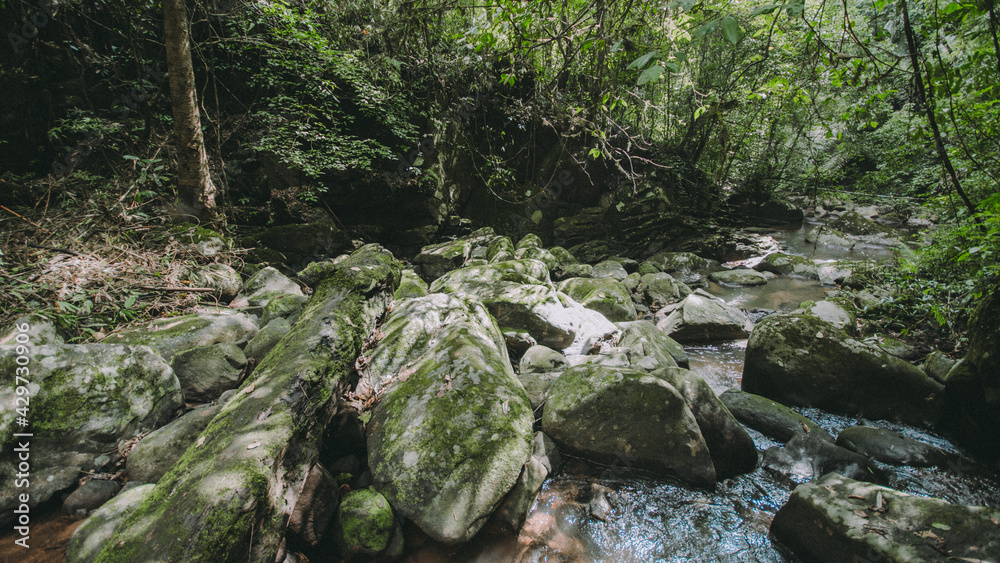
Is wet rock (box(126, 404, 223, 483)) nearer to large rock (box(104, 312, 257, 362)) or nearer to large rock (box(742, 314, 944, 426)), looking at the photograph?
large rock (box(104, 312, 257, 362))

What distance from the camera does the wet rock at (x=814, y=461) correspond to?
292 centimetres

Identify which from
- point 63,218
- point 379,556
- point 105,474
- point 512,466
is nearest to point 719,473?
point 512,466

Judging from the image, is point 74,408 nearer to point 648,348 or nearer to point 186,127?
point 186,127

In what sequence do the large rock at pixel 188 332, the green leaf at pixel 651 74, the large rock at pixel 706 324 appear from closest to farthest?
the green leaf at pixel 651 74, the large rock at pixel 188 332, the large rock at pixel 706 324

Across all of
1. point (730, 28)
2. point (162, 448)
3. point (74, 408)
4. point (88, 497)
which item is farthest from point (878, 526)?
point (74, 408)

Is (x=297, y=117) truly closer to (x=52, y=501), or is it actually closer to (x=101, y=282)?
(x=101, y=282)

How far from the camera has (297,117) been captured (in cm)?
704

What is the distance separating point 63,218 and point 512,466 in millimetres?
6094

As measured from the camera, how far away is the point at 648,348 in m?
4.50

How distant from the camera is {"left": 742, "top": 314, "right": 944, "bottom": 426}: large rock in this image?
3611 mm

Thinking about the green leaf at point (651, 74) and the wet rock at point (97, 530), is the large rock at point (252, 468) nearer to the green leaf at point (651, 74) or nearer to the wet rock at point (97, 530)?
the wet rock at point (97, 530)

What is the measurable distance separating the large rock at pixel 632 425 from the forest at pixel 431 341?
2 cm

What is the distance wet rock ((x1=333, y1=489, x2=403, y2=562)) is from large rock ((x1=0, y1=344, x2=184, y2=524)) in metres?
1.80

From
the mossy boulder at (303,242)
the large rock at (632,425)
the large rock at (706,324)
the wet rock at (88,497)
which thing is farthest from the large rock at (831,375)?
the mossy boulder at (303,242)
